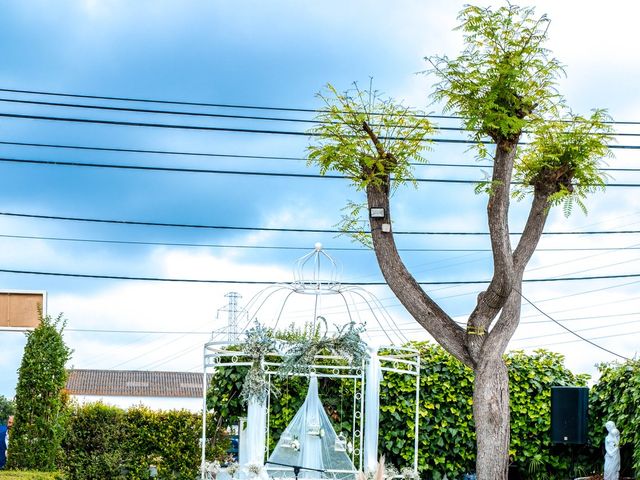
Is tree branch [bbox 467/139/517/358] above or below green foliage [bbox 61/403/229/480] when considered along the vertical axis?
above

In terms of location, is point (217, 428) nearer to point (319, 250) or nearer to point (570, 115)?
point (319, 250)

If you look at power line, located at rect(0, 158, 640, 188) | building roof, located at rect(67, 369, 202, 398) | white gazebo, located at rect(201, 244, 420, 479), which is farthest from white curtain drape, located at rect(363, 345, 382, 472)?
building roof, located at rect(67, 369, 202, 398)

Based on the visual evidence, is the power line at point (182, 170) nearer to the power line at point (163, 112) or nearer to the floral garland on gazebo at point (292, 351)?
the power line at point (163, 112)

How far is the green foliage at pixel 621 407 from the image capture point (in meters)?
10.4

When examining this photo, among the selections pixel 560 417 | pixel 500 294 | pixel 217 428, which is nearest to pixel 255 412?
pixel 217 428

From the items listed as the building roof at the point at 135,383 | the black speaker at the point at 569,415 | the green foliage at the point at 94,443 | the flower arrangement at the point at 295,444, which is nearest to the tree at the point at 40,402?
the green foliage at the point at 94,443

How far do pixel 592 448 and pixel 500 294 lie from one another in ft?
11.3

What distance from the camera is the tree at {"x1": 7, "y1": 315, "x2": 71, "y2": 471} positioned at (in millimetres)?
10922

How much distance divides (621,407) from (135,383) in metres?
27.8

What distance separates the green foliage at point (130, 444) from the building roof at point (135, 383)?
2203 centimetres

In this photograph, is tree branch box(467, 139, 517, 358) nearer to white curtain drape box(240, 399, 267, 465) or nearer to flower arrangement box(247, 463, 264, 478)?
white curtain drape box(240, 399, 267, 465)

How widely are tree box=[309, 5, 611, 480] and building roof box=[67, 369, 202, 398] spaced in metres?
25.2

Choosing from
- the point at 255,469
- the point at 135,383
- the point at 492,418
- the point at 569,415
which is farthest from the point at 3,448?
the point at 135,383

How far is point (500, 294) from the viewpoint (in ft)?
31.4
